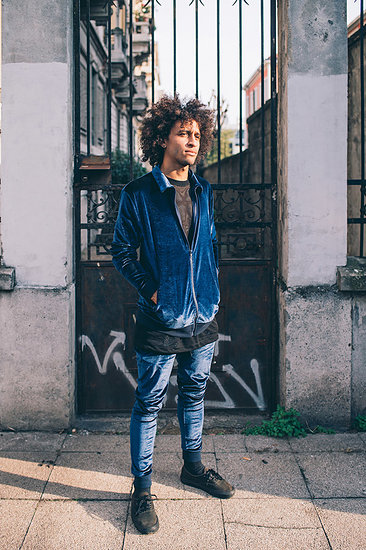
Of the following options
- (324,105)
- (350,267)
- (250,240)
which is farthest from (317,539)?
(324,105)

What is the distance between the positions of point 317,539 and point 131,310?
7.66ft

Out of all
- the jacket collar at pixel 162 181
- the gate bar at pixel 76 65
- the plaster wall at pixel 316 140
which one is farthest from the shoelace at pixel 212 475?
the gate bar at pixel 76 65

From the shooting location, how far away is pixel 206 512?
3199 mm

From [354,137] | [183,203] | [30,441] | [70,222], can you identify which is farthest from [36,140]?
[354,137]

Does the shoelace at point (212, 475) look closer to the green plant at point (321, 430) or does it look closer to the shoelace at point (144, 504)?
the shoelace at point (144, 504)

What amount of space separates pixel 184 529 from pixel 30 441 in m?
1.65

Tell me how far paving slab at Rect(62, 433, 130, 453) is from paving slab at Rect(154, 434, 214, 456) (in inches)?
9.2

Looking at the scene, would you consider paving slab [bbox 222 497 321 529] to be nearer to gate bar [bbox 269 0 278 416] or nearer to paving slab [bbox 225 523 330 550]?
paving slab [bbox 225 523 330 550]

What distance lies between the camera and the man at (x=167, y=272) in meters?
3.21

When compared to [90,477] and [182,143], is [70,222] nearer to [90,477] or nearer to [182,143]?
[182,143]

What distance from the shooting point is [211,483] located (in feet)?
11.2

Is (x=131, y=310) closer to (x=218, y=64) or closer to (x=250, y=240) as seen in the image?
(x=250, y=240)

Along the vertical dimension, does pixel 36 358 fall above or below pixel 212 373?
above

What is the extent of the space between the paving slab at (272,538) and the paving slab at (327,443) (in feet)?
3.53
